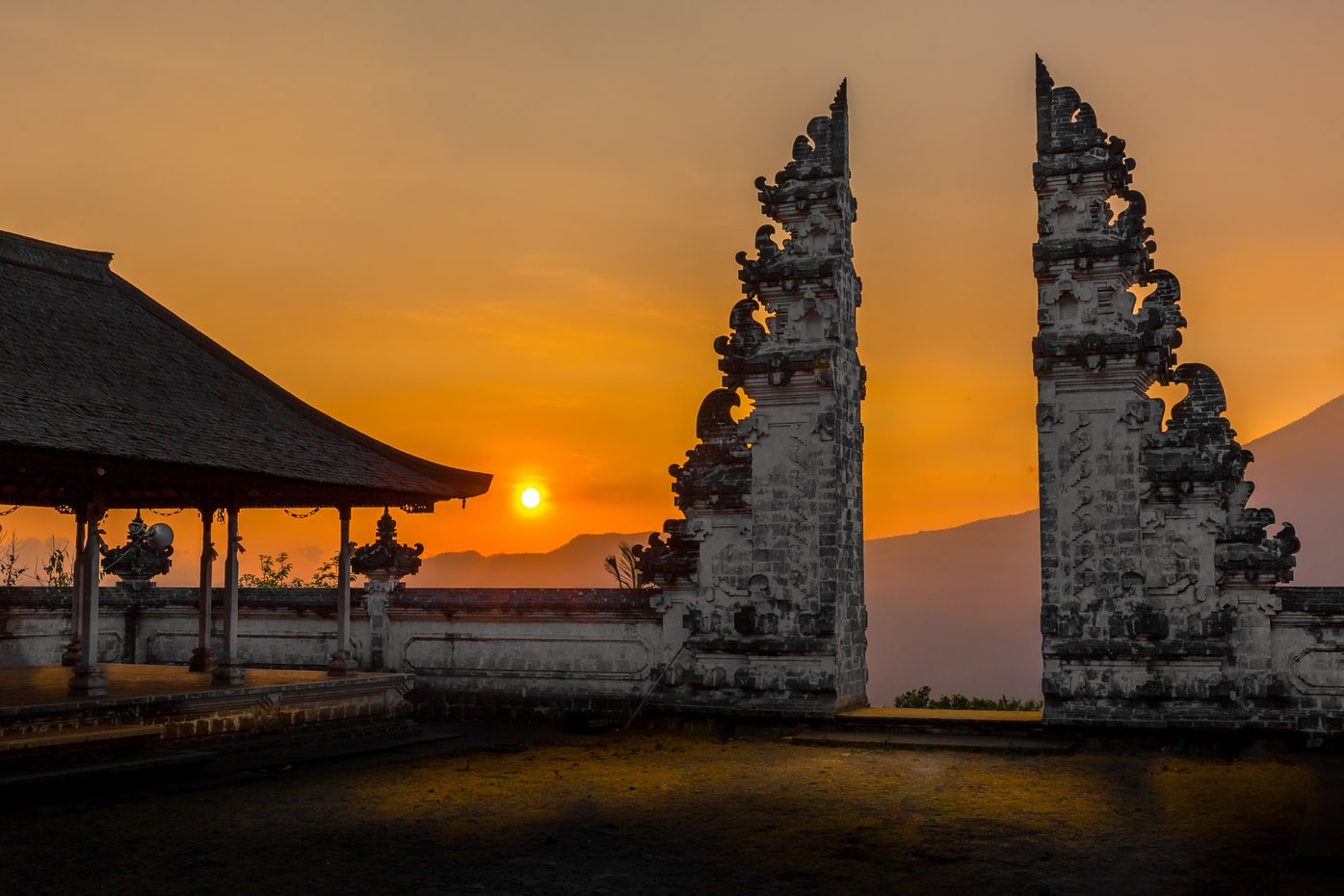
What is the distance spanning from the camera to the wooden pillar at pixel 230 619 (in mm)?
15438

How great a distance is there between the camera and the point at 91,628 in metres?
14.0

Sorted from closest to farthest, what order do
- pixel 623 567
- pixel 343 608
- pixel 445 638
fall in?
pixel 343 608
pixel 445 638
pixel 623 567

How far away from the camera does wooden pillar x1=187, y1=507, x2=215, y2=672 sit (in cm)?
1742

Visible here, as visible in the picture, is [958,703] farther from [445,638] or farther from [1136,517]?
[445,638]

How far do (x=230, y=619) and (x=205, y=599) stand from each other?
69.4 inches

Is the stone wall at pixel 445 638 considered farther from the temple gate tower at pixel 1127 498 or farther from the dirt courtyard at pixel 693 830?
the temple gate tower at pixel 1127 498

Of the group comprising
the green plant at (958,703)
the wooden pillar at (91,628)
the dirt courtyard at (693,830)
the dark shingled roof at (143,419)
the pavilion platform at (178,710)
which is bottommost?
the dirt courtyard at (693,830)

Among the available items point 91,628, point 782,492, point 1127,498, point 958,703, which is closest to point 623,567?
point 958,703

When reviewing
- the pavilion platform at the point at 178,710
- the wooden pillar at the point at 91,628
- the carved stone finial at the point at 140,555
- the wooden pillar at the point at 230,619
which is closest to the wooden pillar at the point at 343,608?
the pavilion platform at the point at 178,710

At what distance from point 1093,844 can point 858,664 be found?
810 cm

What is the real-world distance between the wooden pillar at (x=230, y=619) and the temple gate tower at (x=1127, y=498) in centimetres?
1015

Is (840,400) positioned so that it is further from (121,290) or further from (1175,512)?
(121,290)

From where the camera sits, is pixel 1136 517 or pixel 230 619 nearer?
pixel 1136 517

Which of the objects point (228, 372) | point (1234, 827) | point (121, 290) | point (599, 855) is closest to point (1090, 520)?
point (1234, 827)
